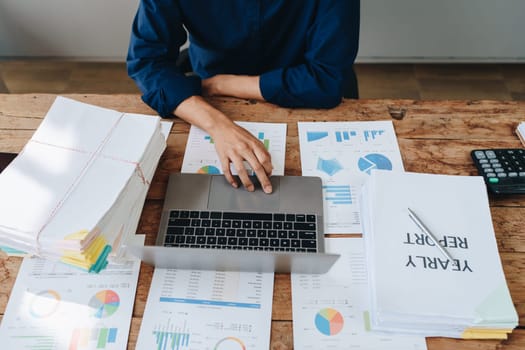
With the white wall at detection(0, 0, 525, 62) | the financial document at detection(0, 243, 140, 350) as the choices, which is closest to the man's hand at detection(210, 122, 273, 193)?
the financial document at detection(0, 243, 140, 350)

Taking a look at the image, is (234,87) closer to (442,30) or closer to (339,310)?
(339,310)

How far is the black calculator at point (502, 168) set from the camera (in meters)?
0.87

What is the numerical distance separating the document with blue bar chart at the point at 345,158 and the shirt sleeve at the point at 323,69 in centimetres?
7

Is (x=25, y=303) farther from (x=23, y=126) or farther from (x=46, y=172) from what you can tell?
(x=23, y=126)

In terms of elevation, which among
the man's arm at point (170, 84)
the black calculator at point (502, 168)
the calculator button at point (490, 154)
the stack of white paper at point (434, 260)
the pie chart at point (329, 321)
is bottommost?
the pie chart at point (329, 321)

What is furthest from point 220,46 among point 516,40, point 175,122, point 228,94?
point 516,40

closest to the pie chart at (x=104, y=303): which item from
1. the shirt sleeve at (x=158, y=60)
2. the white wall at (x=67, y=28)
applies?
the shirt sleeve at (x=158, y=60)

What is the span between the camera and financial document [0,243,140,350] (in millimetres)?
715

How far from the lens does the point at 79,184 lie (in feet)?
2.50

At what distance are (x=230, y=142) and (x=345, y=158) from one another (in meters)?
0.25

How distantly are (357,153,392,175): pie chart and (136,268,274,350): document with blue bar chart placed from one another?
319 millimetres

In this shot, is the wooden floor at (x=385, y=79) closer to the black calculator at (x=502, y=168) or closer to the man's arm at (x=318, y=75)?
the man's arm at (x=318, y=75)

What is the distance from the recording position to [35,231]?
2.28 ft

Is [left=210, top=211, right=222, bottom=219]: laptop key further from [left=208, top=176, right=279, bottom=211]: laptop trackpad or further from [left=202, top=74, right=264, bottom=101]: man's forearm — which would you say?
[left=202, top=74, right=264, bottom=101]: man's forearm
